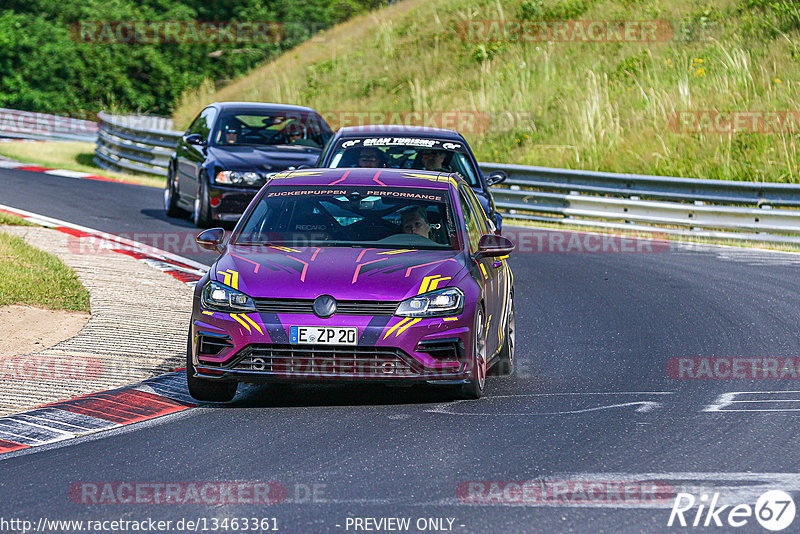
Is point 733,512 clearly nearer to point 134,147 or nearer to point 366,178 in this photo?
point 366,178

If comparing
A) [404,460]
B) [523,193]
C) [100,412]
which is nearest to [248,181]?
[523,193]

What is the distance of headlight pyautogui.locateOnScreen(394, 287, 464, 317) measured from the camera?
766cm

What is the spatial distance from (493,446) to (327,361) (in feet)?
4.22

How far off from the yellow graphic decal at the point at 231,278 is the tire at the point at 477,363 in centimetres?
154

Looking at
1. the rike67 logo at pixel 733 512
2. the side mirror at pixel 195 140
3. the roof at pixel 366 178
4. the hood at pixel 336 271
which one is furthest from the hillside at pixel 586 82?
the rike67 logo at pixel 733 512

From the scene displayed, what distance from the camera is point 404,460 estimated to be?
6492mm

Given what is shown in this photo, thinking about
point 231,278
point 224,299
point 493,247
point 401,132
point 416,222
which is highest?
point 401,132

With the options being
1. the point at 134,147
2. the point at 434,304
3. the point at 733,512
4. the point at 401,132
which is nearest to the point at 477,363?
the point at 434,304

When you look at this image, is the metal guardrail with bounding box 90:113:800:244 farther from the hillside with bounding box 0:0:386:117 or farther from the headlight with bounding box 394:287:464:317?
the hillside with bounding box 0:0:386:117

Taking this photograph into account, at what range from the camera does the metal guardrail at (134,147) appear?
27.1 meters

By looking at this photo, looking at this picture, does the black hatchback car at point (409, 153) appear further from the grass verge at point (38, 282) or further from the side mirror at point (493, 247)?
the side mirror at point (493, 247)

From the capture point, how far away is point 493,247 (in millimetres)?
8523

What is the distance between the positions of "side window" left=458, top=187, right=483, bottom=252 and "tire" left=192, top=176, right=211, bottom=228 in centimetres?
808

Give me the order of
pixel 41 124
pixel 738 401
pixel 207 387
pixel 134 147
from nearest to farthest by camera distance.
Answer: pixel 207 387
pixel 738 401
pixel 134 147
pixel 41 124
